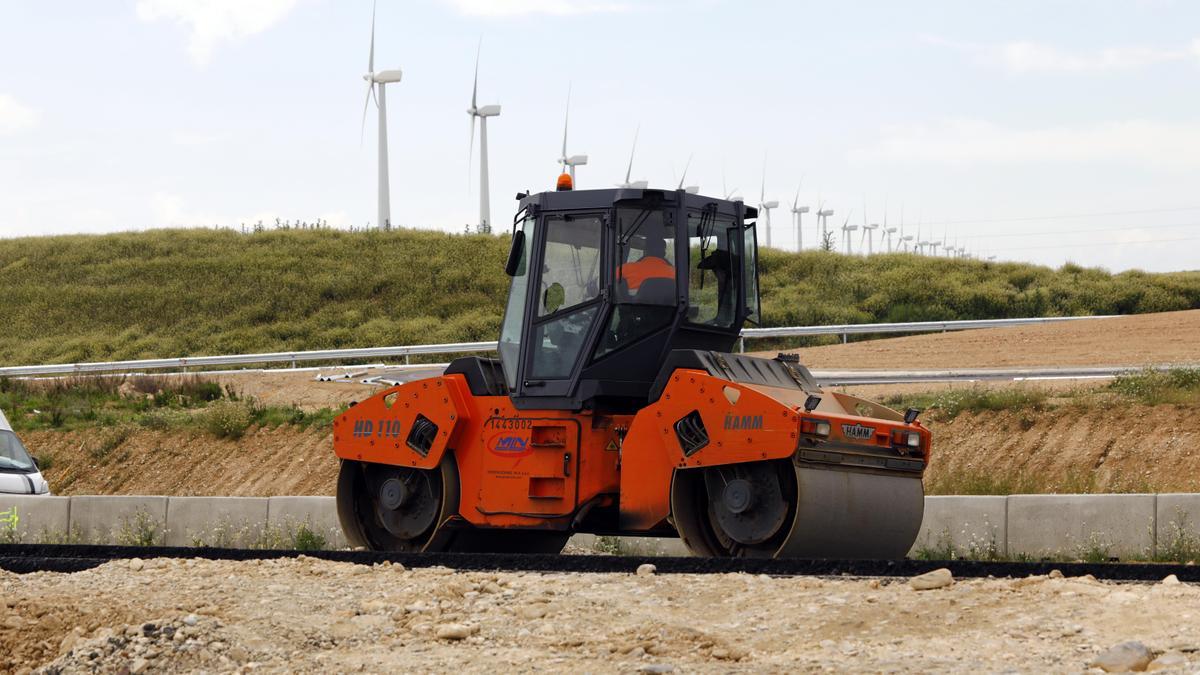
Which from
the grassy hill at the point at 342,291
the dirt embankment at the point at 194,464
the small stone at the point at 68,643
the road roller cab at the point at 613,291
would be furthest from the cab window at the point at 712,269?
the grassy hill at the point at 342,291

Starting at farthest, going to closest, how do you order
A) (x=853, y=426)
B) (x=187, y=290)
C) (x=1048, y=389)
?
(x=187, y=290)
(x=1048, y=389)
(x=853, y=426)

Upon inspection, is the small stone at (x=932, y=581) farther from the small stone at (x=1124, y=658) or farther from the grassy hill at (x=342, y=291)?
the grassy hill at (x=342, y=291)

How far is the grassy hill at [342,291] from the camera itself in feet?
164

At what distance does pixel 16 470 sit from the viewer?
20.6 meters

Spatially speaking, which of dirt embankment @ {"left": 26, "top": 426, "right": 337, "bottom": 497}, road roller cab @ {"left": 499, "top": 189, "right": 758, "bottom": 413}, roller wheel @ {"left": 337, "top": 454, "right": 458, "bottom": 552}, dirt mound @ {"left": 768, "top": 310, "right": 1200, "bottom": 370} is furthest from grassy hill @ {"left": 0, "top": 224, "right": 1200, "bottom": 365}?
road roller cab @ {"left": 499, "top": 189, "right": 758, "bottom": 413}

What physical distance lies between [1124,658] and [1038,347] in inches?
1068

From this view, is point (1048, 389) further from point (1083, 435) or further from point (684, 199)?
point (684, 199)

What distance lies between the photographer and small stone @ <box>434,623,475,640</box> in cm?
782

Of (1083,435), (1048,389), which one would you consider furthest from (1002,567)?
(1048,389)

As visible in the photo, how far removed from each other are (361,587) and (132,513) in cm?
873

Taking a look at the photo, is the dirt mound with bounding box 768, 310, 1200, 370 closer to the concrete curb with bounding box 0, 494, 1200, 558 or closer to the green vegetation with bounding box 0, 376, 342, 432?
the green vegetation with bounding box 0, 376, 342, 432

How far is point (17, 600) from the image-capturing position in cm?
911

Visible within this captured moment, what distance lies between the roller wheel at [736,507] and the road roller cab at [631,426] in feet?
0.05

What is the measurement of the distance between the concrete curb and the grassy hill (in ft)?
102
